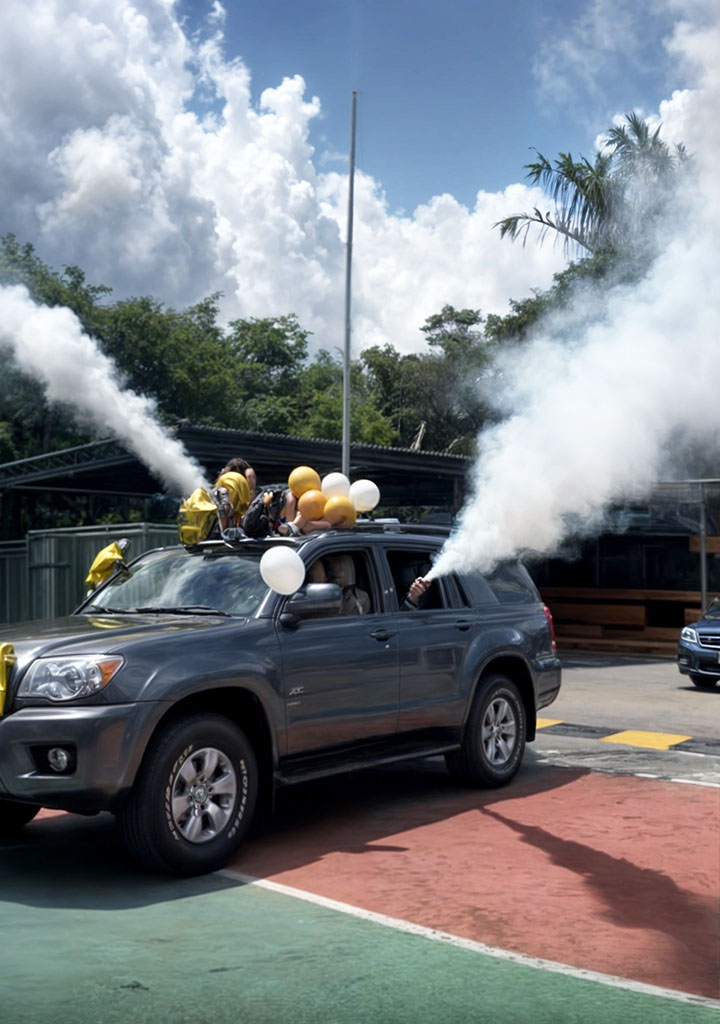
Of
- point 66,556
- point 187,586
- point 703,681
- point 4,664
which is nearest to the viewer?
point 4,664

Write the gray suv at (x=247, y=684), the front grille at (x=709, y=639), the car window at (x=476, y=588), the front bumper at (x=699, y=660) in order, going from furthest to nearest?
the front grille at (x=709, y=639) < the front bumper at (x=699, y=660) < the car window at (x=476, y=588) < the gray suv at (x=247, y=684)

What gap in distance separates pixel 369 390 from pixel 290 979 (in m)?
50.8

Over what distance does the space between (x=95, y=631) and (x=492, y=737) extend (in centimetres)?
342

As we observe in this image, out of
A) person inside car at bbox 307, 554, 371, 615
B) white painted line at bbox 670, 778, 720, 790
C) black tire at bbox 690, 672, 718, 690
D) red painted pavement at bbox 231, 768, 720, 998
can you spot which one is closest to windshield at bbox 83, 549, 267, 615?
person inside car at bbox 307, 554, 371, 615

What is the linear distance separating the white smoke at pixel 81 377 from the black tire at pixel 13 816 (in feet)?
35.2

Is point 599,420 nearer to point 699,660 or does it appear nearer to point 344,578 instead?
point 344,578

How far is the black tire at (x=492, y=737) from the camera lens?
823cm

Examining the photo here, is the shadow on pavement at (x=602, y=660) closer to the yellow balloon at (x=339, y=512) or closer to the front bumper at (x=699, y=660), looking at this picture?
the front bumper at (x=699, y=660)

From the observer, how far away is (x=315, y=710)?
6.80 meters

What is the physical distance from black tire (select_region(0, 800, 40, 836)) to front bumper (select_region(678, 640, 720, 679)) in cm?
1132

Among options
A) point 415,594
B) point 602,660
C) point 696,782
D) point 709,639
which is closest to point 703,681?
point 709,639

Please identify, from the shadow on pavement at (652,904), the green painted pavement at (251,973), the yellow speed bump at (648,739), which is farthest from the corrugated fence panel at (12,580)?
the green painted pavement at (251,973)

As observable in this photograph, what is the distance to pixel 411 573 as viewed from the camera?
8.27 m

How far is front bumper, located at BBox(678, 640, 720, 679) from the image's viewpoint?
1608cm
